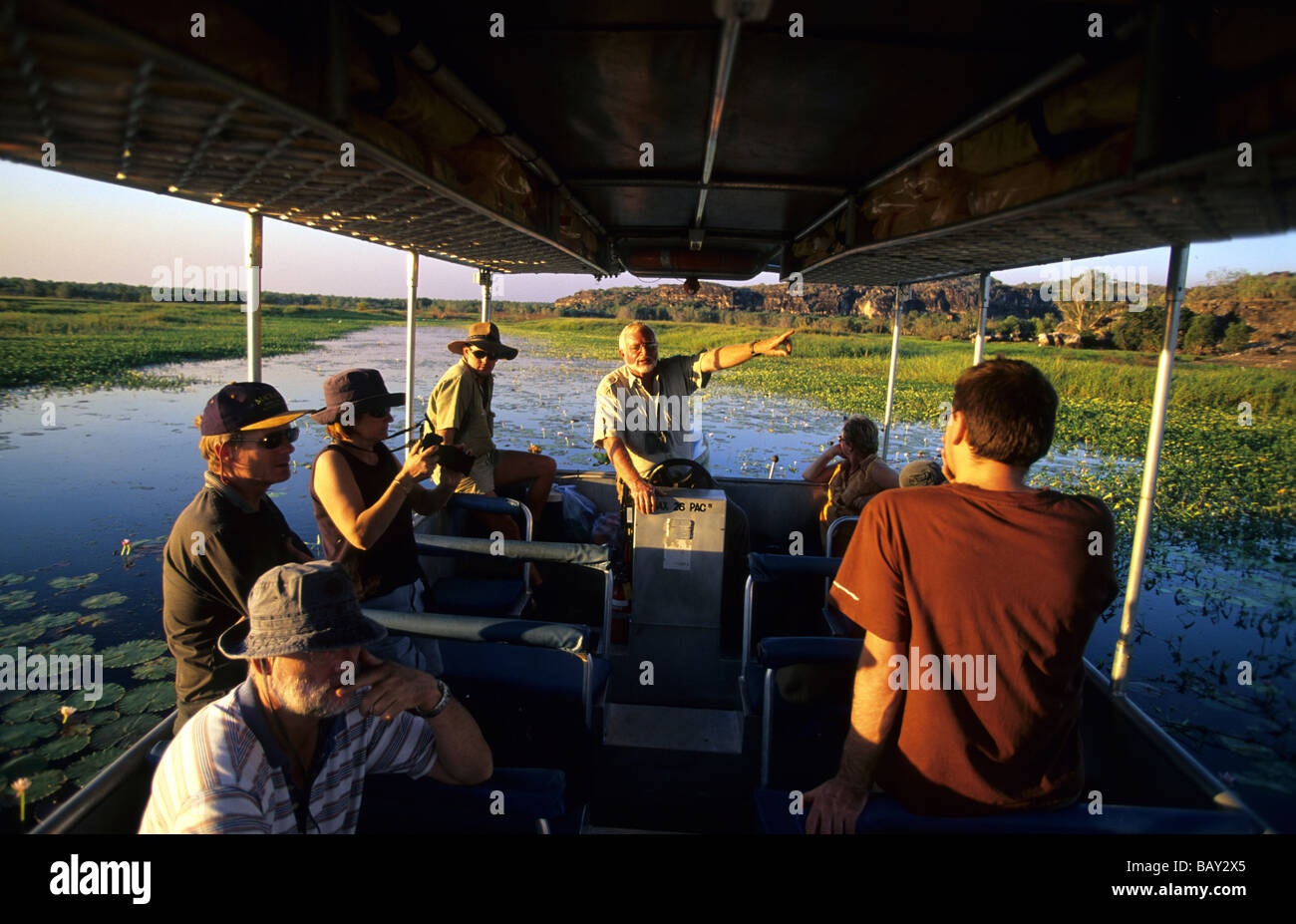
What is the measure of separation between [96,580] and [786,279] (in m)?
7.60

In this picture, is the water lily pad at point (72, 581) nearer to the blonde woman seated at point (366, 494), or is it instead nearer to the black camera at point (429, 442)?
the blonde woman seated at point (366, 494)

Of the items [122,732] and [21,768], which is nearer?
[21,768]

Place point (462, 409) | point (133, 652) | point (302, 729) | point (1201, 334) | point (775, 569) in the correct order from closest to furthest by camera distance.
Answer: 1. point (302, 729)
2. point (775, 569)
3. point (462, 409)
4. point (133, 652)
5. point (1201, 334)

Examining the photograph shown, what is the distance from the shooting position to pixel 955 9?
1781mm

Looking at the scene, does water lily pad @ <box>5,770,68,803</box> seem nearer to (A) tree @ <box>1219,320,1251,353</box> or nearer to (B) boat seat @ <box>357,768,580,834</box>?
(B) boat seat @ <box>357,768,580,834</box>

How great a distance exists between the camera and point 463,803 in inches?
61.6

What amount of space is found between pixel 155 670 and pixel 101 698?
0.43 meters

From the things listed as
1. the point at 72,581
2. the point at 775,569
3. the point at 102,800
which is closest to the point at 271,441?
the point at 102,800

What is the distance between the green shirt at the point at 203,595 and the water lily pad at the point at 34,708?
13.6ft

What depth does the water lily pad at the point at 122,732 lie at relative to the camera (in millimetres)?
4242

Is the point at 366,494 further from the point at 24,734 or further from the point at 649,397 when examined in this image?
the point at 24,734

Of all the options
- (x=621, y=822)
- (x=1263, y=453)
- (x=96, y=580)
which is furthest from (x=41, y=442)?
(x=1263, y=453)
